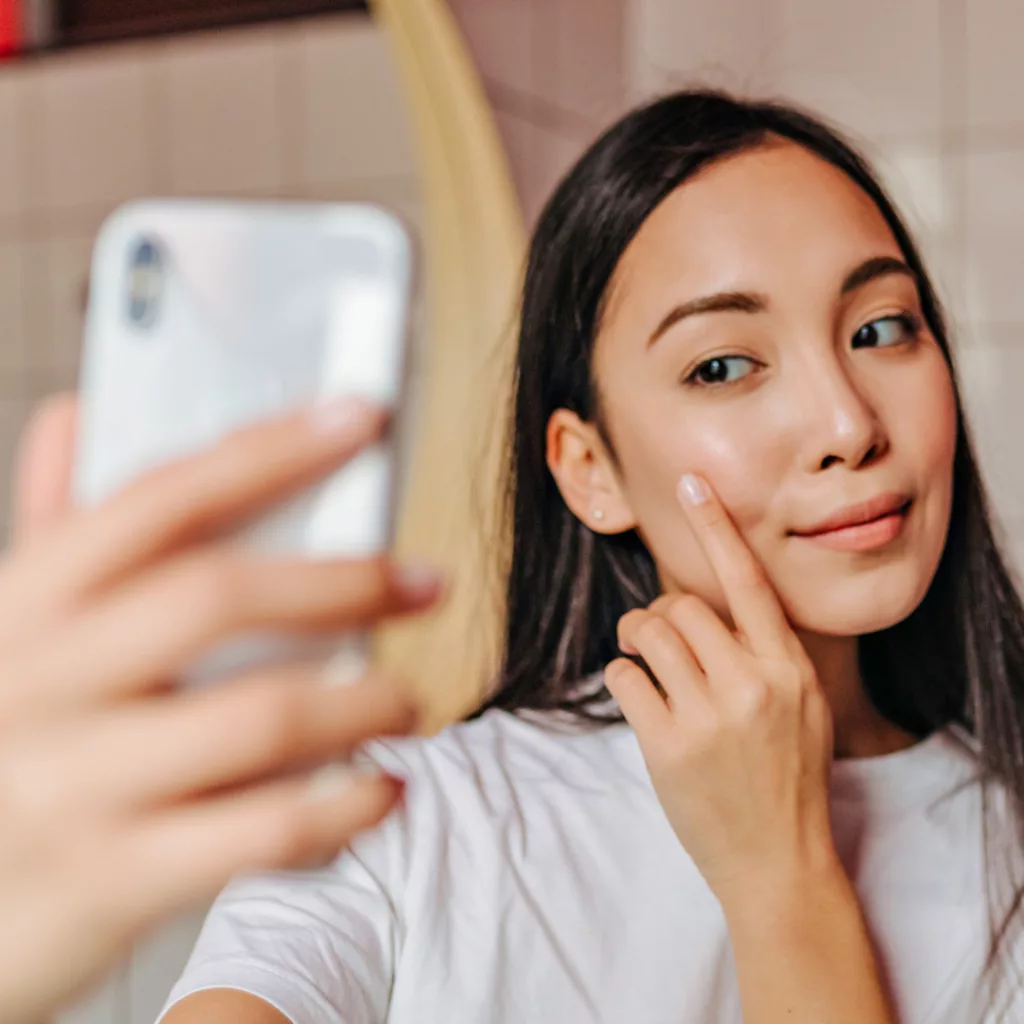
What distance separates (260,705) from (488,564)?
1.83ft

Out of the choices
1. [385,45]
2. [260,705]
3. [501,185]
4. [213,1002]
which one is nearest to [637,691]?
[213,1002]

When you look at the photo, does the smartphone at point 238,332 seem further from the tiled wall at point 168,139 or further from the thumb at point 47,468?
the tiled wall at point 168,139

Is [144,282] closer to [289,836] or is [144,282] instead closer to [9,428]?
[289,836]

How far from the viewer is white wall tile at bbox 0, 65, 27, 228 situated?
3.72ft

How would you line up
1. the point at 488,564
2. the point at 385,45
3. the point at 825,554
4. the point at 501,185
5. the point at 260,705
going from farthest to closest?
the point at 385,45 < the point at 501,185 < the point at 488,564 < the point at 825,554 < the point at 260,705

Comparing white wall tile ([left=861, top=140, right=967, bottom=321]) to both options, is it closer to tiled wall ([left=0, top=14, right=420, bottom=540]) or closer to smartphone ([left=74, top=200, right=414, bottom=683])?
tiled wall ([left=0, top=14, right=420, bottom=540])

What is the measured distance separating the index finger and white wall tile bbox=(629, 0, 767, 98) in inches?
29.9

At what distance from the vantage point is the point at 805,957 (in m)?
0.44

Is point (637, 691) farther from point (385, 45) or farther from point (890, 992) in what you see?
point (385, 45)

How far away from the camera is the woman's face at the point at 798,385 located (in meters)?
0.48

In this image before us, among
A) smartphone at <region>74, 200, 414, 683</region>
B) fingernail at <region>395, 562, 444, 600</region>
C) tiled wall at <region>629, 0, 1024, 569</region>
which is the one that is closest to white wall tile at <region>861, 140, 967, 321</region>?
tiled wall at <region>629, 0, 1024, 569</region>

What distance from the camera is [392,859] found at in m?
0.46

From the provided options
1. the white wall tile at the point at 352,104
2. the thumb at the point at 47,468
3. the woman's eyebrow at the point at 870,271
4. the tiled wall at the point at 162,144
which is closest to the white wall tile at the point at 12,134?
the tiled wall at the point at 162,144

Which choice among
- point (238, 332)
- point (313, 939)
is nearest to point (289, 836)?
point (238, 332)
